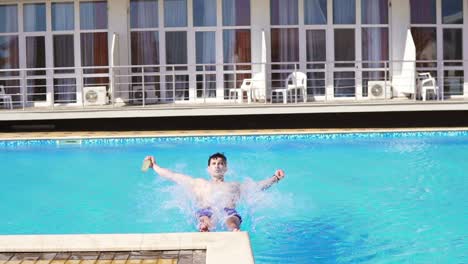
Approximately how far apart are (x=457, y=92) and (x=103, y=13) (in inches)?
Answer: 318

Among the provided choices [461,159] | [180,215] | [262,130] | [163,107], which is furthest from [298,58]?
[180,215]

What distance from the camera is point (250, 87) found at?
1409 cm

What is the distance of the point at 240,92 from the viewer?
14.3 meters

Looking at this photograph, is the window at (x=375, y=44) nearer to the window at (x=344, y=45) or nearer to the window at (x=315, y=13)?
the window at (x=344, y=45)

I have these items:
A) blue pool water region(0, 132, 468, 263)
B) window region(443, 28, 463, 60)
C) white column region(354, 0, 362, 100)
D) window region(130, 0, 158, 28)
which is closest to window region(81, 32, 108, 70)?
window region(130, 0, 158, 28)

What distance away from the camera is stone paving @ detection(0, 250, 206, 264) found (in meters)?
3.19

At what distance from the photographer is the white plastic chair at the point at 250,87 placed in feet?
46.3

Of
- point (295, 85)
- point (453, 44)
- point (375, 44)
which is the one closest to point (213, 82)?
point (295, 85)

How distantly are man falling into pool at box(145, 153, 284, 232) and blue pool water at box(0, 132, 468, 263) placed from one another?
388mm

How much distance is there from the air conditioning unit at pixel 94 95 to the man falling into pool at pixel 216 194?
337 inches

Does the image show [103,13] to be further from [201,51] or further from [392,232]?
[392,232]

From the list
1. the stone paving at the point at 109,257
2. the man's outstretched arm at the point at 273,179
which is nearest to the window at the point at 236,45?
the man's outstretched arm at the point at 273,179

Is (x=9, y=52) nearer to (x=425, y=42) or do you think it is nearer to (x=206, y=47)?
(x=206, y=47)

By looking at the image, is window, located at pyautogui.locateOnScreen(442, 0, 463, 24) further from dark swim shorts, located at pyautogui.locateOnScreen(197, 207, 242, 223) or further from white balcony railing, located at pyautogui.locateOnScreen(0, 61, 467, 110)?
dark swim shorts, located at pyautogui.locateOnScreen(197, 207, 242, 223)
